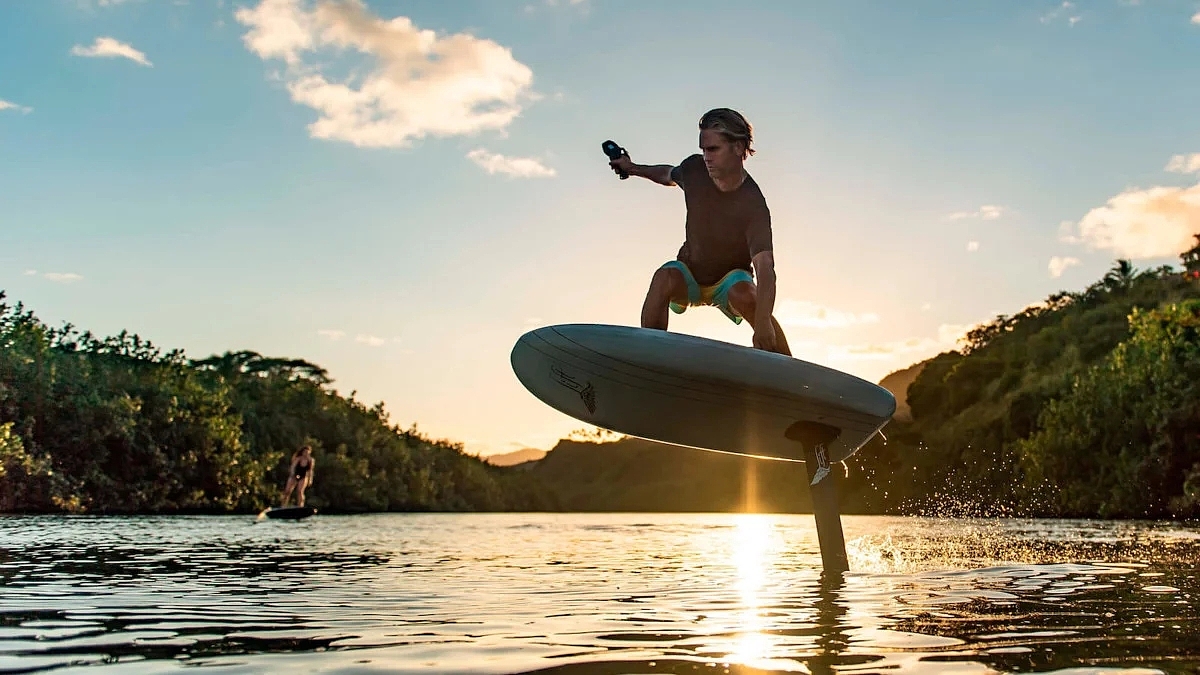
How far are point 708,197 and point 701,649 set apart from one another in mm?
4270

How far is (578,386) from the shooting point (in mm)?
7508

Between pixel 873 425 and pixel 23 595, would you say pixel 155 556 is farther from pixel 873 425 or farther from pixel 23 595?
pixel 873 425

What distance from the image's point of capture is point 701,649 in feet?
12.2

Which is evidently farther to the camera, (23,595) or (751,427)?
(751,427)

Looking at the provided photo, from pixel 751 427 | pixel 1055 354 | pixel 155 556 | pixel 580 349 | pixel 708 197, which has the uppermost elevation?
pixel 1055 354

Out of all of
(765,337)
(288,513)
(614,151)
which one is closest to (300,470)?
(288,513)

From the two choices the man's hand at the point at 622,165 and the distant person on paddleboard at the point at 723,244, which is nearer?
the distant person on paddleboard at the point at 723,244

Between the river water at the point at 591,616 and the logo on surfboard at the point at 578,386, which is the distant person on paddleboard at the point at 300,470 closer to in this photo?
the river water at the point at 591,616

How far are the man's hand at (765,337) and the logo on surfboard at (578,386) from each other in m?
1.20

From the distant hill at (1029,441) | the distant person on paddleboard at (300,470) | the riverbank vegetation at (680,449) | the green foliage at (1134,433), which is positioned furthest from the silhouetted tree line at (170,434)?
the green foliage at (1134,433)

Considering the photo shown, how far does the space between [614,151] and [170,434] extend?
33.2 metres

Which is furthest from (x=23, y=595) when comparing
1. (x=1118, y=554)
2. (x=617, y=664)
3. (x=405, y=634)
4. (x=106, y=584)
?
(x=1118, y=554)

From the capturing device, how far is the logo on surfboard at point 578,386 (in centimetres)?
746

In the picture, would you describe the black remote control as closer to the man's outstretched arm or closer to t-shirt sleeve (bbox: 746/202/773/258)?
the man's outstretched arm
